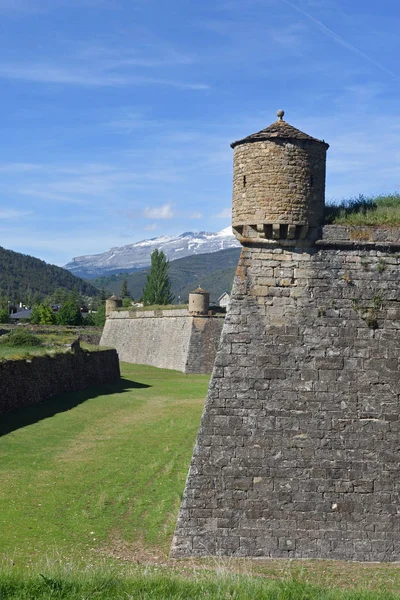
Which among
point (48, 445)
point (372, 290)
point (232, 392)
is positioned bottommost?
point (48, 445)

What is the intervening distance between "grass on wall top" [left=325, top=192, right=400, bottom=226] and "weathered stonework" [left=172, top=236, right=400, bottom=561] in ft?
1.49

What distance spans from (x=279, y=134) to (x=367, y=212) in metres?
2.12

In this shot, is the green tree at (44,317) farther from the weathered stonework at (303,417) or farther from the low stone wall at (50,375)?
the weathered stonework at (303,417)

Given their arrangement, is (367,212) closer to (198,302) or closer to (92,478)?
(92,478)

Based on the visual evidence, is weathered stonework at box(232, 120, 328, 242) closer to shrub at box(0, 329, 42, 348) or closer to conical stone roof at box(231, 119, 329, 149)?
conical stone roof at box(231, 119, 329, 149)

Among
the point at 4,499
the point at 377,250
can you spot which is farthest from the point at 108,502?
the point at 377,250

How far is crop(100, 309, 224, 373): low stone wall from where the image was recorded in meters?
50.3

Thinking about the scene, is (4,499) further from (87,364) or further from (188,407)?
(87,364)

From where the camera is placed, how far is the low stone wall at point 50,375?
25750mm

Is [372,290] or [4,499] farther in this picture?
[4,499]

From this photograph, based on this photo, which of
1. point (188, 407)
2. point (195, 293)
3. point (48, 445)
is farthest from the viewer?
point (195, 293)

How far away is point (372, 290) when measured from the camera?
1278 cm

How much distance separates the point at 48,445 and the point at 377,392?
11649mm

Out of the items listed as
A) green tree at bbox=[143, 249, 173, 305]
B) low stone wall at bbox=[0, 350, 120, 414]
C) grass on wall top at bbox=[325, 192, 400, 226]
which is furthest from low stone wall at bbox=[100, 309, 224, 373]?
grass on wall top at bbox=[325, 192, 400, 226]
